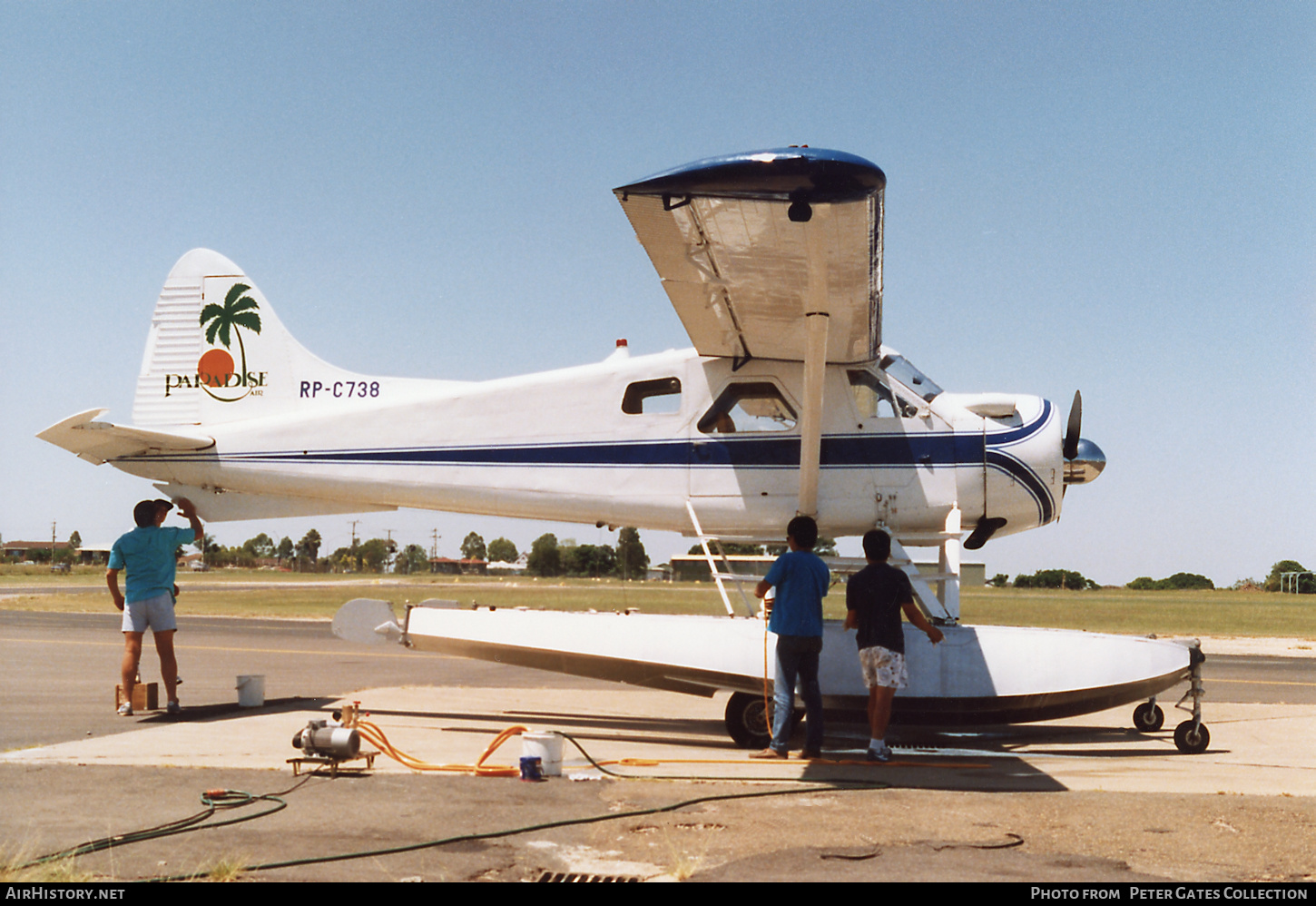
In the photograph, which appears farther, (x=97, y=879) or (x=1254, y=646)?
(x=1254, y=646)

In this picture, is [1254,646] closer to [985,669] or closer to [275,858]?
[985,669]

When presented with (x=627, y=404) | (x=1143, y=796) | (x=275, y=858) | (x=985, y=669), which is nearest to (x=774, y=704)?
(x=985, y=669)

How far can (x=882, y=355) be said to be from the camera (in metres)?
8.33

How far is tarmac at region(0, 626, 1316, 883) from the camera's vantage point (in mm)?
3729

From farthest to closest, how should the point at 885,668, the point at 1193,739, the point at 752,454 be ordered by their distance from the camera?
the point at 752,454 < the point at 1193,739 < the point at 885,668

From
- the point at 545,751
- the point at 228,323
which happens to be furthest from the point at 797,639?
the point at 228,323

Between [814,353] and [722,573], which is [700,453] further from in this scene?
[814,353]

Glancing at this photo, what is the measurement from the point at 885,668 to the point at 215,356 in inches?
278

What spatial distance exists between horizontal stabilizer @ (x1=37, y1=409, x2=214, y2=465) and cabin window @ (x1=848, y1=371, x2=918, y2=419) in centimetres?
587

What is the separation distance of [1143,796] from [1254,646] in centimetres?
1816

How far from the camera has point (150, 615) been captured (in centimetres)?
795

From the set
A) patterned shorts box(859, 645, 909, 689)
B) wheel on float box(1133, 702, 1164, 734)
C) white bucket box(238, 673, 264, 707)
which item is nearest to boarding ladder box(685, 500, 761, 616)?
patterned shorts box(859, 645, 909, 689)

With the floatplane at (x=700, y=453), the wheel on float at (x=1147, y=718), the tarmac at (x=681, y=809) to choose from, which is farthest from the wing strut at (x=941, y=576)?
the wheel on float at (x=1147, y=718)

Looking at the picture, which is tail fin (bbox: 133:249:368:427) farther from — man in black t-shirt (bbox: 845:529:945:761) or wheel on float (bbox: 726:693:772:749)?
man in black t-shirt (bbox: 845:529:945:761)
